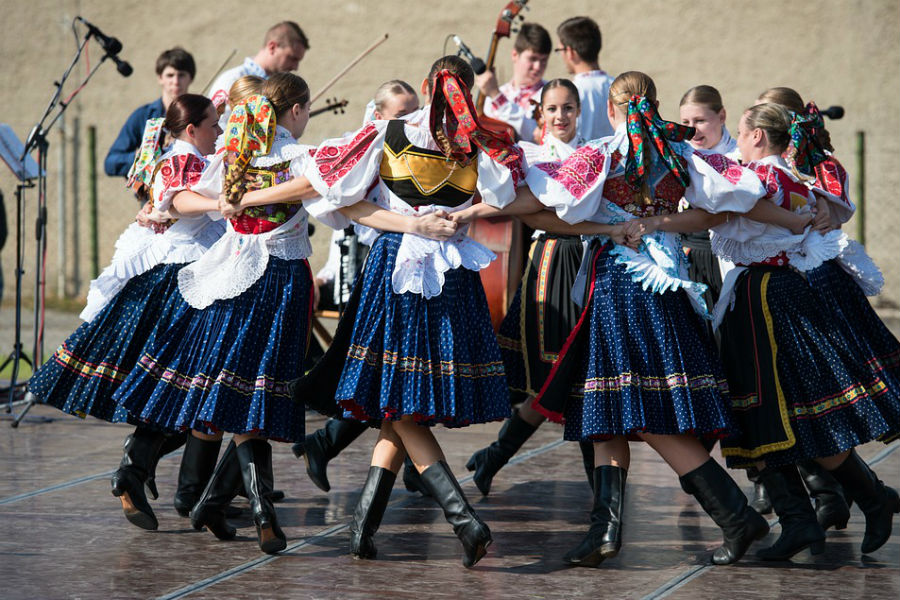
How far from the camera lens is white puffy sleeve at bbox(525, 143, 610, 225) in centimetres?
365

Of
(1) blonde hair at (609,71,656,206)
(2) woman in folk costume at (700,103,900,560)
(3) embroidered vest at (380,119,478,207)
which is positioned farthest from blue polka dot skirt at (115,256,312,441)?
→ (2) woman in folk costume at (700,103,900,560)

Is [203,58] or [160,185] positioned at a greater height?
[203,58]

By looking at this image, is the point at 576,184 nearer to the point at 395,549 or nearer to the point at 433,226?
the point at 433,226

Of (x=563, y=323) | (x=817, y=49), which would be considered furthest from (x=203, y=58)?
(x=563, y=323)

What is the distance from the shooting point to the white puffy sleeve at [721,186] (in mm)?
3703

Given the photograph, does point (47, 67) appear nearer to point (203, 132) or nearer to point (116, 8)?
point (116, 8)

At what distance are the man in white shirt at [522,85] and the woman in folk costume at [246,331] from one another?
8.32 feet

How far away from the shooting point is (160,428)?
13.4 feet

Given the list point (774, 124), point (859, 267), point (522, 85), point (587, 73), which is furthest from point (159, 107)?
point (859, 267)

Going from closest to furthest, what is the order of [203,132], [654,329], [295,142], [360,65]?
[654,329] < [295,142] < [203,132] < [360,65]

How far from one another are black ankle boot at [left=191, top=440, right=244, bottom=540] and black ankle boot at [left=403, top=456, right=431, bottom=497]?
849 mm

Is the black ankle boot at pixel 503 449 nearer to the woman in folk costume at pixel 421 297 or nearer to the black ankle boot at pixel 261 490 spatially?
the woman in folk costume at pixel 421 297

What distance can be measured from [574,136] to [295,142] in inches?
55.9

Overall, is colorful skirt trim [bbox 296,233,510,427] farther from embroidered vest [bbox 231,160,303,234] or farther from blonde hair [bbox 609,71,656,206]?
blonde hair [bbox 609,71,656,206]
